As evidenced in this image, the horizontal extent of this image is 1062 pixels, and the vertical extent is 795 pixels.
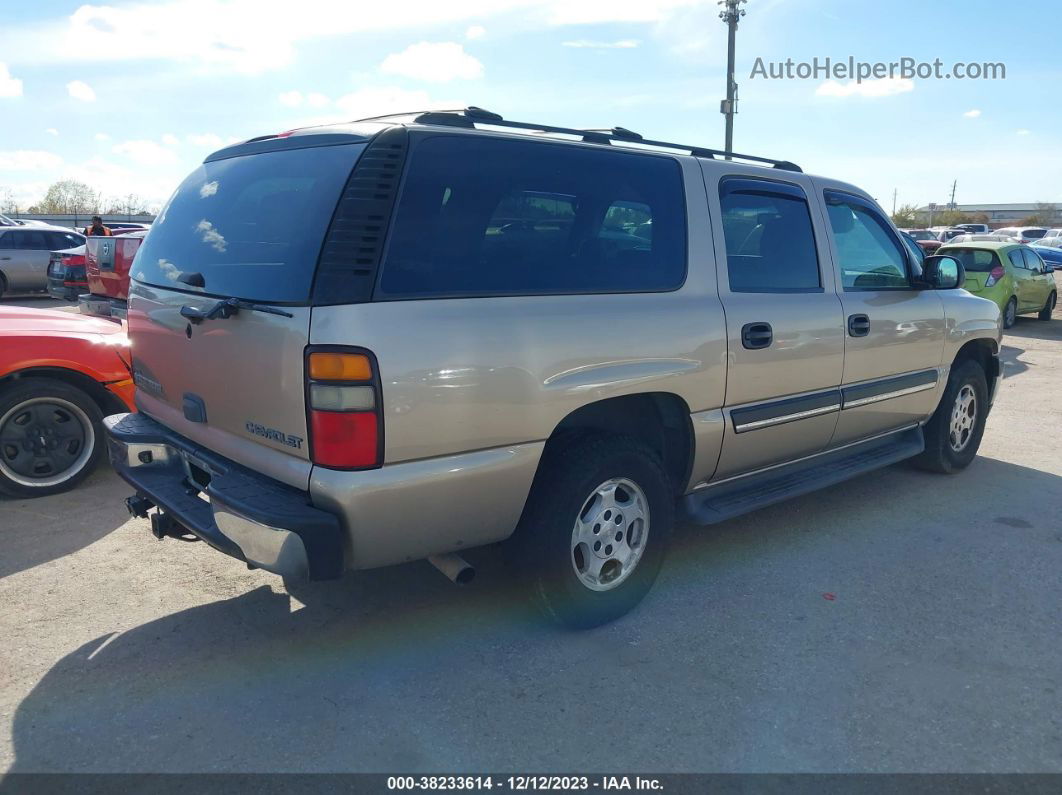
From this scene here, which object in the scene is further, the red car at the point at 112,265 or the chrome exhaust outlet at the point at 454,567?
the red car at the point at 112,265

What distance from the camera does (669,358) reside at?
340cm

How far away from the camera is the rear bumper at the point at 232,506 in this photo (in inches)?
103

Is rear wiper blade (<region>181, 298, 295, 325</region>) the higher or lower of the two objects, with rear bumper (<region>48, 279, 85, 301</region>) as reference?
higher

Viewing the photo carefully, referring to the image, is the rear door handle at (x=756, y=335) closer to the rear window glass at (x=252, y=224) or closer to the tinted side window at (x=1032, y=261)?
the rear window glass at (x=252, y=224)

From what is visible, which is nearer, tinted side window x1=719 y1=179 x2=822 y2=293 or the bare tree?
tinted side window x1=719 y1=179 x2=822 y2=293

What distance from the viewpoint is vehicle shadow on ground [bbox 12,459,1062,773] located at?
2639 mm

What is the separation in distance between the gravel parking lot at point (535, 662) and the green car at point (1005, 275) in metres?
10.2

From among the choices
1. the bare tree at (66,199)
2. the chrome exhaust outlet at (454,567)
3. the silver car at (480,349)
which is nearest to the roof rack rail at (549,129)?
the silver car at (480,349)

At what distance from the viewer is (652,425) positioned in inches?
145

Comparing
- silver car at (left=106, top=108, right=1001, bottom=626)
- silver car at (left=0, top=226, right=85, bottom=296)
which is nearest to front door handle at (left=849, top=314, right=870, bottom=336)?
silver car at (left=106, top=108, right=1001, bottom=626)

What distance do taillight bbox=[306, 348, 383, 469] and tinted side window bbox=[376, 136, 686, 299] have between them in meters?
0.25

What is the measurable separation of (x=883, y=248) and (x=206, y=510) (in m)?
3.93

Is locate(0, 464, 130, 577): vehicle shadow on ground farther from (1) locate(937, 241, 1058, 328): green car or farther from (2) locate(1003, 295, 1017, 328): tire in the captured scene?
(2) locate(1003, 295, 1017, 328): tire

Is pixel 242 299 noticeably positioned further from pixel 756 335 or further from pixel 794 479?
pixel 794 479
